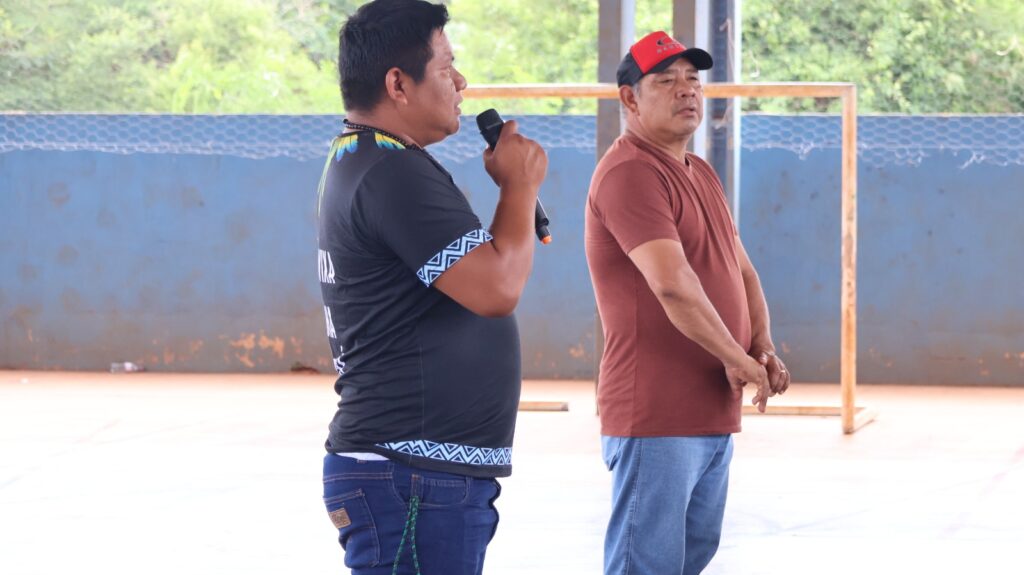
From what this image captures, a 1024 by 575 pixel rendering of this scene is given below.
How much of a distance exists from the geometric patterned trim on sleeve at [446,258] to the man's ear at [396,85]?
0.31m

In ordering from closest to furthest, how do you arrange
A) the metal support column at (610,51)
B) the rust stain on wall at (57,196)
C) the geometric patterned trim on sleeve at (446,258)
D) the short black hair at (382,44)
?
the geometric patterned trim on sleeve at (446,258) < the short black hair at (382,44) < the metal support column at (610,51) < the rust stain on wall at (57,196)

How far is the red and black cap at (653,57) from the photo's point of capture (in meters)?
3.58

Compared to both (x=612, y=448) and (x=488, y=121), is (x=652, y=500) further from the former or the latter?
(x=488, y=121)

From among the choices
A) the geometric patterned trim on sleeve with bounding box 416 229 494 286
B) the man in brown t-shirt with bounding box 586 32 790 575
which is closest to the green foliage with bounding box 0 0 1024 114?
the man in brown t-shirt with bounding box 586 32 790 575

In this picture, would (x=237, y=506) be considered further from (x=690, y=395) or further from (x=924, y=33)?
(x=924, y=33)

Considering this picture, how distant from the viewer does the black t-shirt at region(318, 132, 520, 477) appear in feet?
7.52

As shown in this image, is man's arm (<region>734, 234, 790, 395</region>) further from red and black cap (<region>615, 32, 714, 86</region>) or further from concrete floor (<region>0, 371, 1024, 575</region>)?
concrete floor (<region>0, 371, 1024, 575</region>)

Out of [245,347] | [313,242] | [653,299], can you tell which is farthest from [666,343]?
[245,347]

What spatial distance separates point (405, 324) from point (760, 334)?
1508 mm

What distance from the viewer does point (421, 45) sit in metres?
2.40

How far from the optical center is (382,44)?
2387 mm

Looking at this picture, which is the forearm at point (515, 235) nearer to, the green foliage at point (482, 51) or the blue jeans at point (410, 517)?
the blue jeans at point (410, 517)

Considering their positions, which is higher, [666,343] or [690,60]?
[690,60]

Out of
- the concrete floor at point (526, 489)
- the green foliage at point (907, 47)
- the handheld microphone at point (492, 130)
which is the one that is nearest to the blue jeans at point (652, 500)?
the handheld microphone at point (492, 130)
